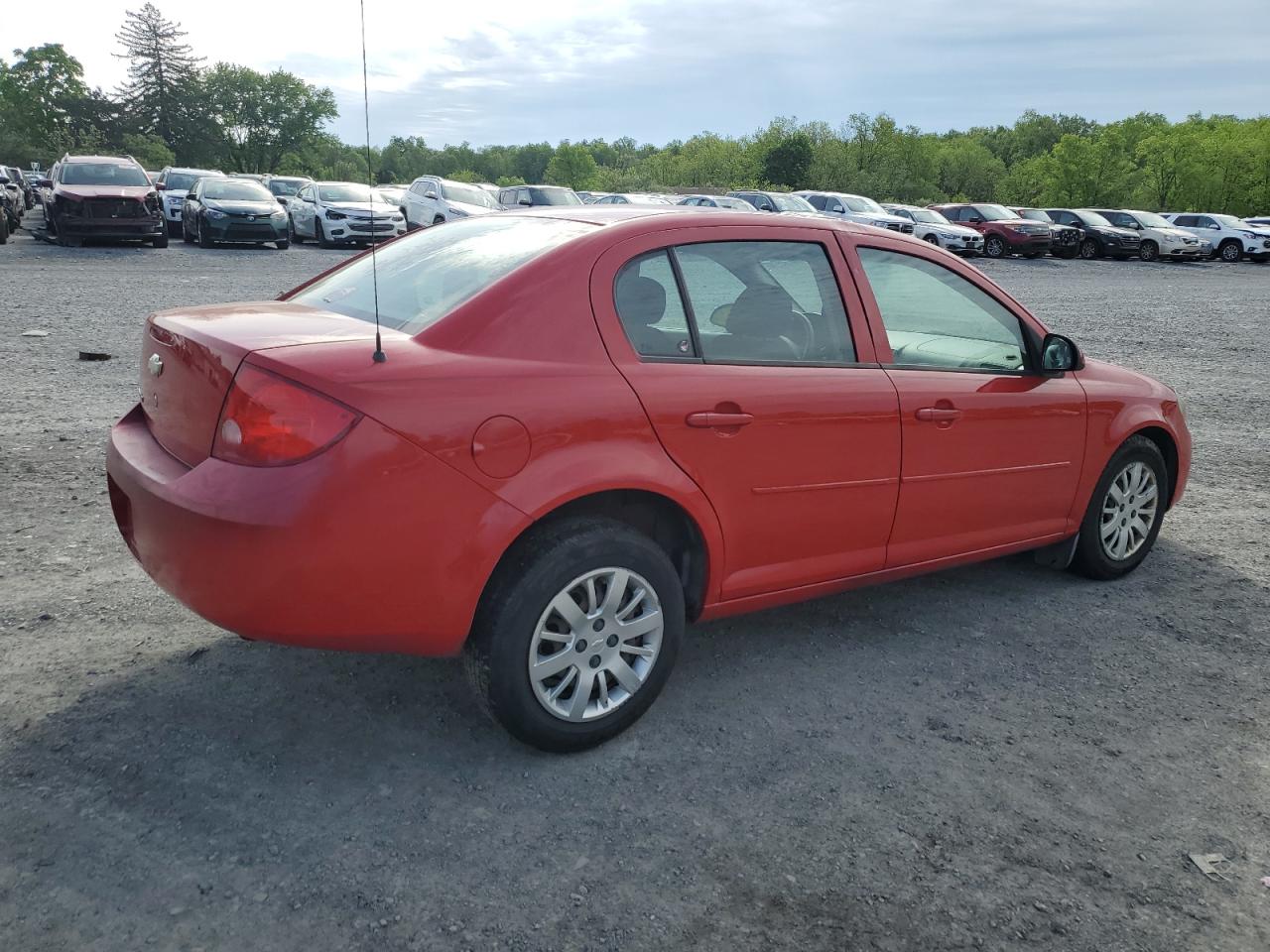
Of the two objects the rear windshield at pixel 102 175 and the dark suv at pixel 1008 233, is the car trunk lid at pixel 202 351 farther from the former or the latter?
the dark suv at pixel 1008 233

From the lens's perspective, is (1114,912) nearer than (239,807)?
Yes

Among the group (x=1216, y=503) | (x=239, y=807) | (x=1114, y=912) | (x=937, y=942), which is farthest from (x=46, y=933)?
(x=1216, y=503)

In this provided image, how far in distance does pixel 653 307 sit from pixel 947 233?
104 ft

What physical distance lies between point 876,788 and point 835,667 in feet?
2.82

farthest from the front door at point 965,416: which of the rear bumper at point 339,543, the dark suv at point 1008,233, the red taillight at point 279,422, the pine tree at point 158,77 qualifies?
the pine tree at point 158,77

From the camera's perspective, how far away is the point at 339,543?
2.78m

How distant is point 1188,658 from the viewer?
13.7ft

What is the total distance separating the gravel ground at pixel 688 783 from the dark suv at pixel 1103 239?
35.1 m

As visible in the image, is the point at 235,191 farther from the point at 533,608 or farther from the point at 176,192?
the point at 533,608

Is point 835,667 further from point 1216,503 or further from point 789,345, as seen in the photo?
point 1216,503

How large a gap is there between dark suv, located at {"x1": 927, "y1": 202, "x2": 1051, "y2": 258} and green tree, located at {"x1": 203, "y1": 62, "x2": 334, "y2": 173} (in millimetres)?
97341

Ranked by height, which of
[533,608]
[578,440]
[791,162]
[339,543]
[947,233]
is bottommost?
[533,608]

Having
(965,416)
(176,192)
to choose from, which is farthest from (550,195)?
(965,416)

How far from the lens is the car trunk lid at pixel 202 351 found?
Result: 2.98 meters
